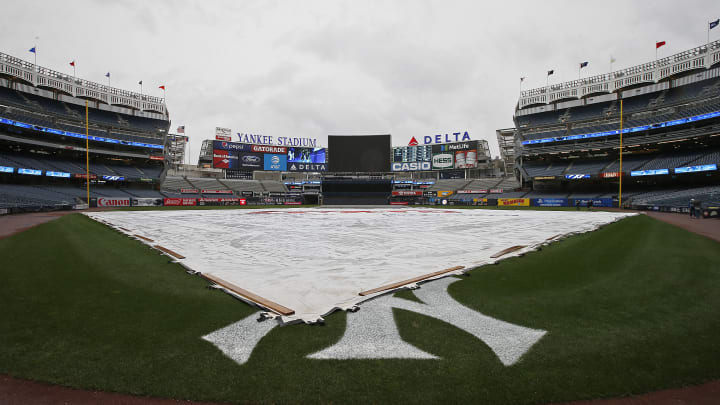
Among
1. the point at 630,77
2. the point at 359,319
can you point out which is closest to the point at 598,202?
the point at 630,77

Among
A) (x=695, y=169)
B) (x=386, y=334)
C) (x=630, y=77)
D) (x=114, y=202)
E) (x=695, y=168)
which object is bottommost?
(x=386, y=334)

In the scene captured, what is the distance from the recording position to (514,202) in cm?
4956

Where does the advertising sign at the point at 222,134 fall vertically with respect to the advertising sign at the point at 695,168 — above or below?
above

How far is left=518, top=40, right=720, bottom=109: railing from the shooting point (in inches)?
1699

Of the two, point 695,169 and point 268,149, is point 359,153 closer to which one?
point 268,149

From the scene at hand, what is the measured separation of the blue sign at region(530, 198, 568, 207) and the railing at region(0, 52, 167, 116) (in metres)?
75.3

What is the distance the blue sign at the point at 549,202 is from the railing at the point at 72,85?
7530cm

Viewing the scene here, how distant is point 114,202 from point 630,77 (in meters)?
85.5

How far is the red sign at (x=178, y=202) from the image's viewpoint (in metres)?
47.6

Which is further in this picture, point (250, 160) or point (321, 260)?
point (250, 160)

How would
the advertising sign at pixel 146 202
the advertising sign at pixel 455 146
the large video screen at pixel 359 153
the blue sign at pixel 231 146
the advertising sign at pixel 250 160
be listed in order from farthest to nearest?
the advertising sign at pixel 250 160 < the advertising sign at pixel 455 146 < the blue sign at pixel 231 146 < the large video screen at pixel 359 153 < the advertising sign at pixel 146 202

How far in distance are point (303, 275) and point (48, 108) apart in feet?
222

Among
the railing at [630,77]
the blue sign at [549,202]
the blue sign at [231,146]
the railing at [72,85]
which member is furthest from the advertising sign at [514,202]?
the railing at [72,85]

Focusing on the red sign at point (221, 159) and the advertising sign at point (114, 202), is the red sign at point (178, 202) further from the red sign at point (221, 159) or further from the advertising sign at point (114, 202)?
the red sign at point (221, 159)
